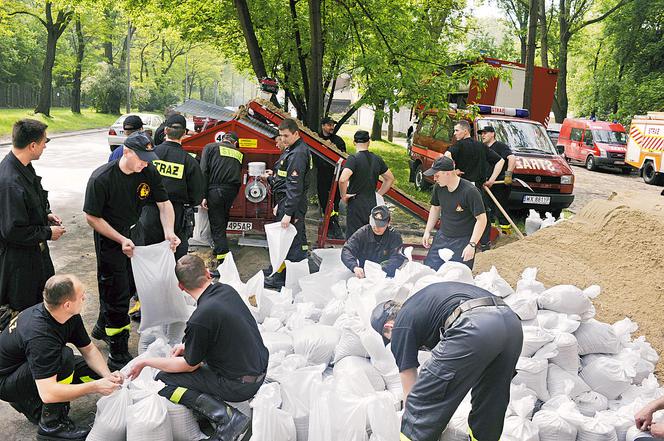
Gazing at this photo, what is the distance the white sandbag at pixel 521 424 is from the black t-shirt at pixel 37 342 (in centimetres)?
241

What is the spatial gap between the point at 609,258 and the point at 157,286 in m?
3.95

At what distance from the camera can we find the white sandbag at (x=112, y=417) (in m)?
3.19

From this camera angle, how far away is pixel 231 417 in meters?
3.24

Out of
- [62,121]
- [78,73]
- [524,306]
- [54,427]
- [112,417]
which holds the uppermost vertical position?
[78,73]

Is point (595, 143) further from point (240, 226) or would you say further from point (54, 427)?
point (54, 427)

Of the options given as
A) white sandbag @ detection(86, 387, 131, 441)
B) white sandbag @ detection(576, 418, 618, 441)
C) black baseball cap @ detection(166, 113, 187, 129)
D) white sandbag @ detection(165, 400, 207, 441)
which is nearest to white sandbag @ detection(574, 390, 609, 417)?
white sandbag @ detection(576, 418, 618, 441)

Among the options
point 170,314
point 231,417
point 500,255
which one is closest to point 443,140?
point 500,255

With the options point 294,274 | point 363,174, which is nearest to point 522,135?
point 363,174

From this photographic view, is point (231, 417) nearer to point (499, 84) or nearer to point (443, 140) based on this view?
point (443, 140)

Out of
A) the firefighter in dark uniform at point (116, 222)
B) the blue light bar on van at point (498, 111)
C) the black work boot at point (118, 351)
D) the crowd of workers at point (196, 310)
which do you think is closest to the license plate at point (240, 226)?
the crowd of workers at point (196, 310)

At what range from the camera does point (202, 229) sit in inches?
292

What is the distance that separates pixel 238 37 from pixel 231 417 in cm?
1135

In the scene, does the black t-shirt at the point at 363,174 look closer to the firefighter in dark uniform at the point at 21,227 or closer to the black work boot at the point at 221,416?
the firefighter in dark uniform at the point at 21,227

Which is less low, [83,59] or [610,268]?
[83,59]
